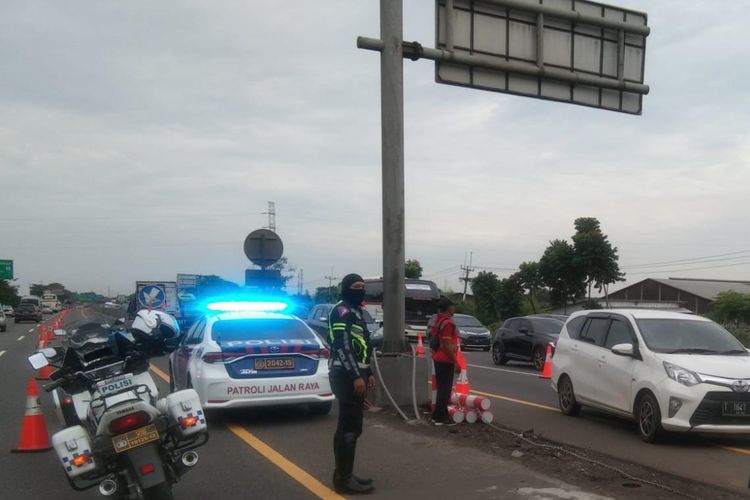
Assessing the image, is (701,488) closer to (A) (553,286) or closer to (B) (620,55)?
(B) (620,55)

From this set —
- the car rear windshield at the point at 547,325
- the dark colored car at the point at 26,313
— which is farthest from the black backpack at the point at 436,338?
the dark colored car at the point at 26,313

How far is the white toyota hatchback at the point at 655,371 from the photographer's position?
8.17 meters

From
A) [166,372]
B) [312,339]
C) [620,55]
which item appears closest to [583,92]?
[620,55]

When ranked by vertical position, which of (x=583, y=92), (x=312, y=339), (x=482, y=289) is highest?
(x=583, y=92)

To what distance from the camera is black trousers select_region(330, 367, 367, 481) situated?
20.4ft

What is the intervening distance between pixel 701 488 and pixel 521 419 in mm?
4240

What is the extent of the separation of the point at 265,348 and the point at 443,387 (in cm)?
237

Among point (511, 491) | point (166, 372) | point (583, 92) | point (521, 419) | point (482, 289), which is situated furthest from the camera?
point (482, 289)

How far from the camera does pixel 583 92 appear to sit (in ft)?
42.8

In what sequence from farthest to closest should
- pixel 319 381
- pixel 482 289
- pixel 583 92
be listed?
Result: pixel 482 289, pixel 583 92, pixel 319 381

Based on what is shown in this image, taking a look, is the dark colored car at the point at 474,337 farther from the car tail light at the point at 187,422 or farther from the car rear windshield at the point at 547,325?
the car tail light at the point at 187,422

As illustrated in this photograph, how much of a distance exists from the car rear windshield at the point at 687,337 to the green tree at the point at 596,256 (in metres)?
34.0

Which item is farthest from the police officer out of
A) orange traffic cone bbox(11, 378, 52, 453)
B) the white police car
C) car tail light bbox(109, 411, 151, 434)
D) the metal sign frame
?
the metal sign frame

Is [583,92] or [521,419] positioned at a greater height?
[583,92]
